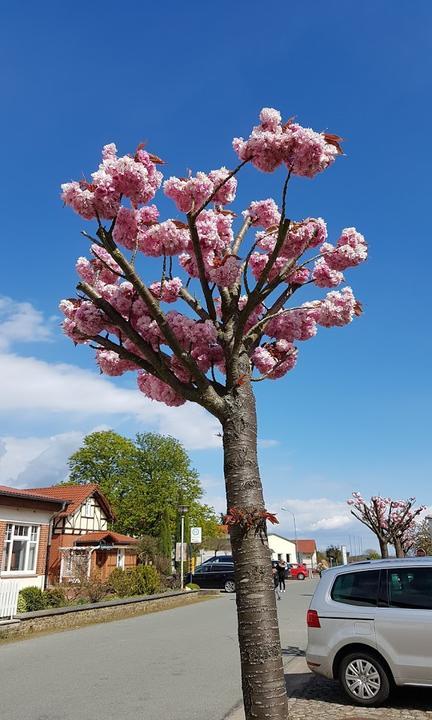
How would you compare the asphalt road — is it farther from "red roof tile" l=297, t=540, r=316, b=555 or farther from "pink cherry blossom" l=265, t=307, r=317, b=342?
"red roof tile" l=297, t=540, r=316, b=555

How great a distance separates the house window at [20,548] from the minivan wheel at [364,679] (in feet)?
52.1

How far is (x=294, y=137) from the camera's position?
10.4 ft

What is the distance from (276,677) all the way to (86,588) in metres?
18.8

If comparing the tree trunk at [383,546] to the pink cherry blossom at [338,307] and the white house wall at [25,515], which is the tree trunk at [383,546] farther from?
the pink cherry blossom at [338,307]

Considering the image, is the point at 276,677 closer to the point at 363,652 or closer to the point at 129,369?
the point at 129,369

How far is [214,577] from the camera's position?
101 feet

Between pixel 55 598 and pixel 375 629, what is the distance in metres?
14.5

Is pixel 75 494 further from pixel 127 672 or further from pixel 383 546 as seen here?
pixel 127 672

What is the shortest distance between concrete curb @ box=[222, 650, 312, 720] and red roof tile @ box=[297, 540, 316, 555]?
98812mm

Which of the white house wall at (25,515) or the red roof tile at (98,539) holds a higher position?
the white house wall at (25,515)

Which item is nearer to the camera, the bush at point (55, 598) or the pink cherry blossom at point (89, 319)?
the pink cherry blossom at point (89, 319)

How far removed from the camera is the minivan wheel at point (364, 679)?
269 inches

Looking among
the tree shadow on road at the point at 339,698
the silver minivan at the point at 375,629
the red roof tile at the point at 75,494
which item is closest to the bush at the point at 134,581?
the red roof tile at the point at 75,494

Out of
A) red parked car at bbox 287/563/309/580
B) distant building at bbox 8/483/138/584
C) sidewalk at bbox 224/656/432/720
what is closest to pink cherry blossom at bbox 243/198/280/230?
sidewalk at bbox 224/656/432/720
